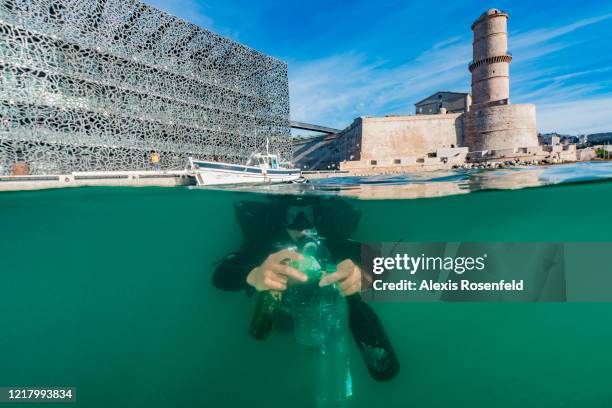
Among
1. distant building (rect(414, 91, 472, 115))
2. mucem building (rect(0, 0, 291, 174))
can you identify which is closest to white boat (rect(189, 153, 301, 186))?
mucem building (rect(0, 0, 291, 174))

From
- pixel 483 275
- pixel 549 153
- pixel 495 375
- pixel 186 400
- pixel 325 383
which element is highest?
pixel 549 153

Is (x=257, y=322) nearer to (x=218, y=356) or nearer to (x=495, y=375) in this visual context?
(x=218, y=356)

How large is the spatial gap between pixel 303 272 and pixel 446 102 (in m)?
61.6

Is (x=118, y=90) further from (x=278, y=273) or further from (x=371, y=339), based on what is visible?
(x=371, y=339)

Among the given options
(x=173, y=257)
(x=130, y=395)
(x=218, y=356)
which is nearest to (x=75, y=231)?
(x=173, y=257)

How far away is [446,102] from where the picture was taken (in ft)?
189

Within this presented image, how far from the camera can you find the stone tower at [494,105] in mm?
43094

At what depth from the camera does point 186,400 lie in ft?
30.3

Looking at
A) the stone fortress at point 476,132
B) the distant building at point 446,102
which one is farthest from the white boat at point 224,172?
the distant building at point 446,102

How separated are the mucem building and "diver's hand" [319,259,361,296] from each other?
30.6 metres

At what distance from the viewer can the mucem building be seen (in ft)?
90.8

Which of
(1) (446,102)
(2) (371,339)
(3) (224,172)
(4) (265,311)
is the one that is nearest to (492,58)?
(1) (446,102)

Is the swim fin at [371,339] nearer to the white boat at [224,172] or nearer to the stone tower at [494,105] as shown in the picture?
the white boat at [224,172]

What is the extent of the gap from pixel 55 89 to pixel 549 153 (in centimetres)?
5506
